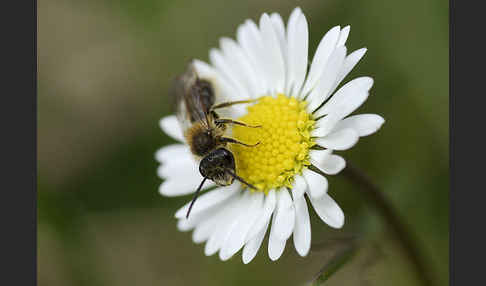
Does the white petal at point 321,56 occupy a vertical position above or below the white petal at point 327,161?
above

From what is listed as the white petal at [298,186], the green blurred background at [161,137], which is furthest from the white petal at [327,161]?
the green blurred background at [161,137]

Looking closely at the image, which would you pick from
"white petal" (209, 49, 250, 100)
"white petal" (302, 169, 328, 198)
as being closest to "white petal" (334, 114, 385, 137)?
"white petal" (302, 169, 328, 198)

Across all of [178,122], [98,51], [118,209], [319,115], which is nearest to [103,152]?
[118,209]

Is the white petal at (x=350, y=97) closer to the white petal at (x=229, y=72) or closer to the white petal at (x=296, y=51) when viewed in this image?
the white petal at (x=296, y=51)

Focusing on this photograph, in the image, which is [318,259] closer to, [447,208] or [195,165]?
[447,208]

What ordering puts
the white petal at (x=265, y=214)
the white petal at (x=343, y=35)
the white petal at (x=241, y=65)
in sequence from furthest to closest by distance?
the white petal at (x=241, y=65)
the white petal at (x=265, y=214)
the white petal at (x=343, y=35)

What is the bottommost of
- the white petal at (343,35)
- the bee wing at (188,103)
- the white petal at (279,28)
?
the bee wing at (188,103)

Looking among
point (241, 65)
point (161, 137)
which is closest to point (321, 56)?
point (241, 65)
